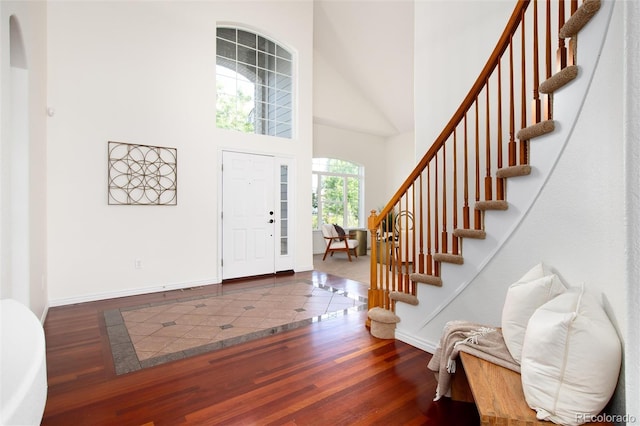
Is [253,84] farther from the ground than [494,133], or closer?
farther from the ground

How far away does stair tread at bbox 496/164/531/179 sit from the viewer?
→ 1.78 m

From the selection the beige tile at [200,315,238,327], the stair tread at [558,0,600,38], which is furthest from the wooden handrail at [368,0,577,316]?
the beige tile at [200,315,238,327]

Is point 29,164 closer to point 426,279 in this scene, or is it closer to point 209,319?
point 209,319

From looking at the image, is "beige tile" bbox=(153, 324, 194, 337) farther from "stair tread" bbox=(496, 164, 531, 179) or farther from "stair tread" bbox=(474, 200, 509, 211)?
"stair tread" bbox=(496, 164, 531, 179)

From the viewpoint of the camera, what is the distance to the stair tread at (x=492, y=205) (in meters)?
1.92

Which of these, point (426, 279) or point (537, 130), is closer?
point (537, 130)

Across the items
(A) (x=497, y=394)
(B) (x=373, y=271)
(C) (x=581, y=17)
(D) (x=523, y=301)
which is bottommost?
(A) (x=497, y=394)

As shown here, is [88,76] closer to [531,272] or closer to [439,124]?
[439,124]

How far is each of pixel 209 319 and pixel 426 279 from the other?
214 centimetres

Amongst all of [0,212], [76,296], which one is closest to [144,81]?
[76,296]

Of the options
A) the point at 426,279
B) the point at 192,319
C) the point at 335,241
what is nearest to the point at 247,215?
the point at 192,319

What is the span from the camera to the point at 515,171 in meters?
1.83

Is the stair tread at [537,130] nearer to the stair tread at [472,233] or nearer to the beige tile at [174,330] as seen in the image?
the stair tread at [472,233]

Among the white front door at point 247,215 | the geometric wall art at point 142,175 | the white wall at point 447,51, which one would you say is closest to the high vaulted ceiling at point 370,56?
the white wall at point 447,51
